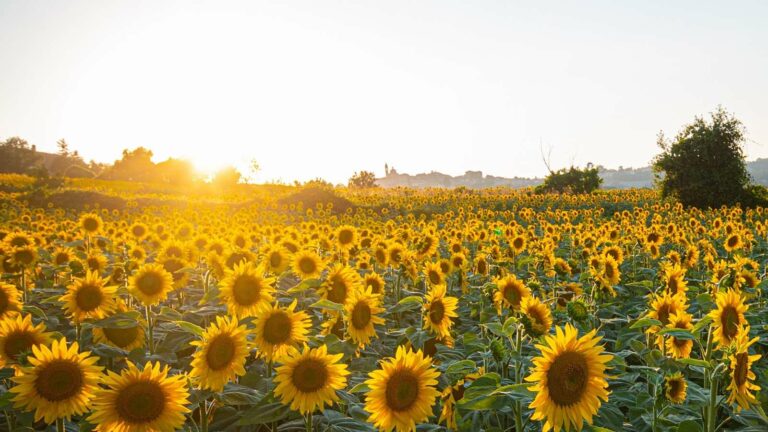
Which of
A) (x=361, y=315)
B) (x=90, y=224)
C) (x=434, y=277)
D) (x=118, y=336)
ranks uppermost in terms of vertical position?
(x=90, y=224)

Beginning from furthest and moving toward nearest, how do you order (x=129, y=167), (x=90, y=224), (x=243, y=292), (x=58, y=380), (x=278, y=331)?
(x=129, y=167), (x=90, y=224), (x=243, y=292), (x=278, y=331), (x=58, y=380)

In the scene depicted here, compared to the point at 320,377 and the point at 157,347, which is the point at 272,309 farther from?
the point at 157,347

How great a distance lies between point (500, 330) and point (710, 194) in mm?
26544

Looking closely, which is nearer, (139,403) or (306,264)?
(139,403)

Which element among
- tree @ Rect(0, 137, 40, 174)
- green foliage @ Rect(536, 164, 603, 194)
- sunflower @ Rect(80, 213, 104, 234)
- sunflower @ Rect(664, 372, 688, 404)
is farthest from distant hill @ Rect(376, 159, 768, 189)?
sunflower @ Rect(664, 372, 688, 404)

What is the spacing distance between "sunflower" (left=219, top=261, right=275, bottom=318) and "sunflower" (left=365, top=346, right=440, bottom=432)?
127 centimetres

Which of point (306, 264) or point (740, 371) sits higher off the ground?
point (306, 264)

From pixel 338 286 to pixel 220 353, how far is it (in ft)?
4.29

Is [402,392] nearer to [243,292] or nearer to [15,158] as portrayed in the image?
[243,292]

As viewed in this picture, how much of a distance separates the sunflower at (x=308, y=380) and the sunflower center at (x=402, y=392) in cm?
26

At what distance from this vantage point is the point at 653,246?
8.06 metres

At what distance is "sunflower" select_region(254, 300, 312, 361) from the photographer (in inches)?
107

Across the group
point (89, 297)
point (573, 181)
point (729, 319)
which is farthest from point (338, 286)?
point (573, 181)

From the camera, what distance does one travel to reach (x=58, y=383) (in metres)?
2.28
